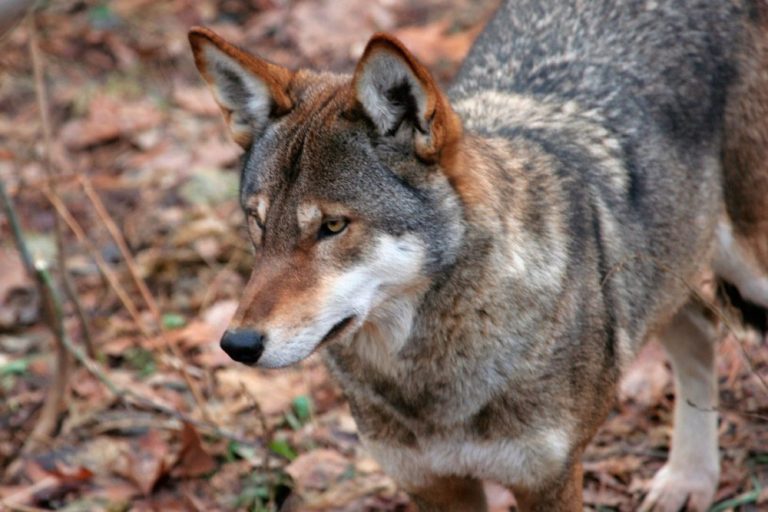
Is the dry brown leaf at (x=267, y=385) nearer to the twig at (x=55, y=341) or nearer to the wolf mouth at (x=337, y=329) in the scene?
the twig at (x=55, y=341)

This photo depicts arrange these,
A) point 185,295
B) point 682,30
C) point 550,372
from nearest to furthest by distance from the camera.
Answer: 1. point 550,372
2. point 682,30
3. point 185,295

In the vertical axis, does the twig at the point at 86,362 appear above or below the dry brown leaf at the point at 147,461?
above

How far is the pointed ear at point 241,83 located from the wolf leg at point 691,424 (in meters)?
2.51

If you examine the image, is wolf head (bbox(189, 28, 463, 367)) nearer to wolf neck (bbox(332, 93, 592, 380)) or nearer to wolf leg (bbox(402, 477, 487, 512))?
wolf neck (bbox(332, 93, 592, 380))

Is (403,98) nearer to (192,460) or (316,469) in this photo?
(316,469)

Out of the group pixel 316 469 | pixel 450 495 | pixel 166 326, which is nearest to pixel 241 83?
pixel 450 495

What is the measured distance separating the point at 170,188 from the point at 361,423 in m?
4.41

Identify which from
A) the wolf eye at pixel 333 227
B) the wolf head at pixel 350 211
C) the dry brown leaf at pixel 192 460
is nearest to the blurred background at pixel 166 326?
the dry brown leaf at pixel 192 460

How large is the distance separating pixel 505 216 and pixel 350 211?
0.60 m

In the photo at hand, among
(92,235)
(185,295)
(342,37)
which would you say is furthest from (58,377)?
(342,37)

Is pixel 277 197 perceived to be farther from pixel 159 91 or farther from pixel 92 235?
pixel 159 91

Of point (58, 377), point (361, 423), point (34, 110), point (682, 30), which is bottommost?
point (58, 377)

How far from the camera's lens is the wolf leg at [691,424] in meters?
5.40

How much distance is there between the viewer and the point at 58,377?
6.08 meters
